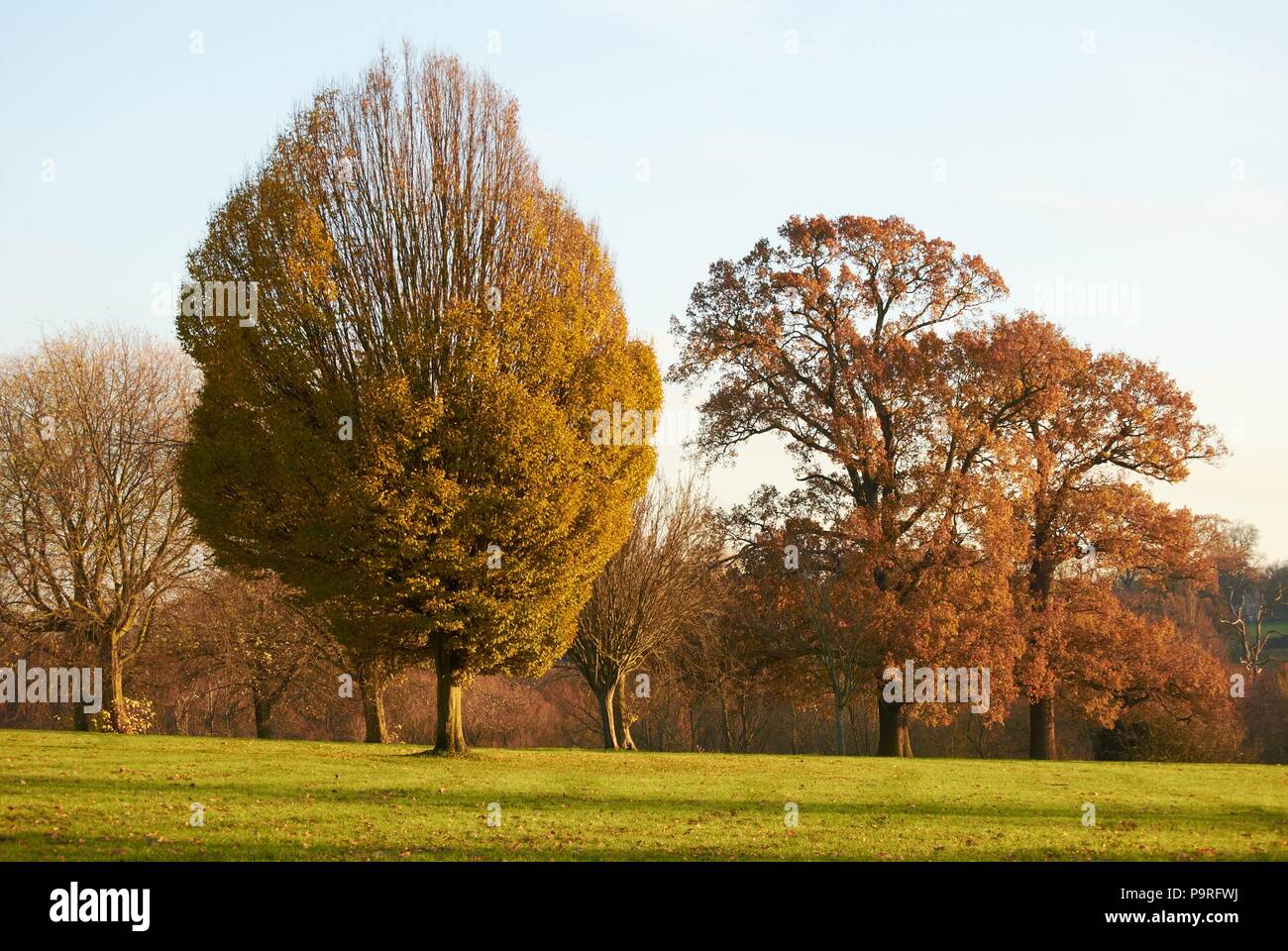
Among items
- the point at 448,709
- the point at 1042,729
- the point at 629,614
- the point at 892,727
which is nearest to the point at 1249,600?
the point at 1042,729

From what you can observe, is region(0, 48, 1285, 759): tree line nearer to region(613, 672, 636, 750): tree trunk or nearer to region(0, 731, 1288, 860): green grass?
region(613, 672, 636, 750): tree trunk

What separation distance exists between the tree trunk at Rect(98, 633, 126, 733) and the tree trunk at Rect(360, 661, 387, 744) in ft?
Result: 24.7

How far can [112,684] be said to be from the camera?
37156 mm

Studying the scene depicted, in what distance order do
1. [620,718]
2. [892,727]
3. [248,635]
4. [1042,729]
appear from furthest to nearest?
[620,718] < [248,635] < [1042,729] < [892,727]

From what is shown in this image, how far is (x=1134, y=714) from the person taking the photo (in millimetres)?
38938

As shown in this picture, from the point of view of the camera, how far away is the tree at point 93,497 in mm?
37000

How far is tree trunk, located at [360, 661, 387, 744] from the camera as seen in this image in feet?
125

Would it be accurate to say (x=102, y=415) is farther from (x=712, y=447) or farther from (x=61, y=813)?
(x=61, y=813)

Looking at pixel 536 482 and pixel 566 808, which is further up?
pixel 536 482

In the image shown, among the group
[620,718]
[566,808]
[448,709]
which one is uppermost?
[448,709]

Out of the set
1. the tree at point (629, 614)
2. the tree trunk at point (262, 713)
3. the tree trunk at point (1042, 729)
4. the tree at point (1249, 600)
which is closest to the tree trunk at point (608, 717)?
the tree at point (629, 614)

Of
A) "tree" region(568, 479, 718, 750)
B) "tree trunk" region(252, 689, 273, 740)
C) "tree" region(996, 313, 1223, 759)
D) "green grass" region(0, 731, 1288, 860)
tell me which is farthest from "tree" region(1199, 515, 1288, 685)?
"tree trunk" region(252, 689, 273, 740)

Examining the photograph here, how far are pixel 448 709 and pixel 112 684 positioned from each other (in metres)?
16.7

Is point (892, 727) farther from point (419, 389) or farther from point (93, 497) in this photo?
point (93, 497)
